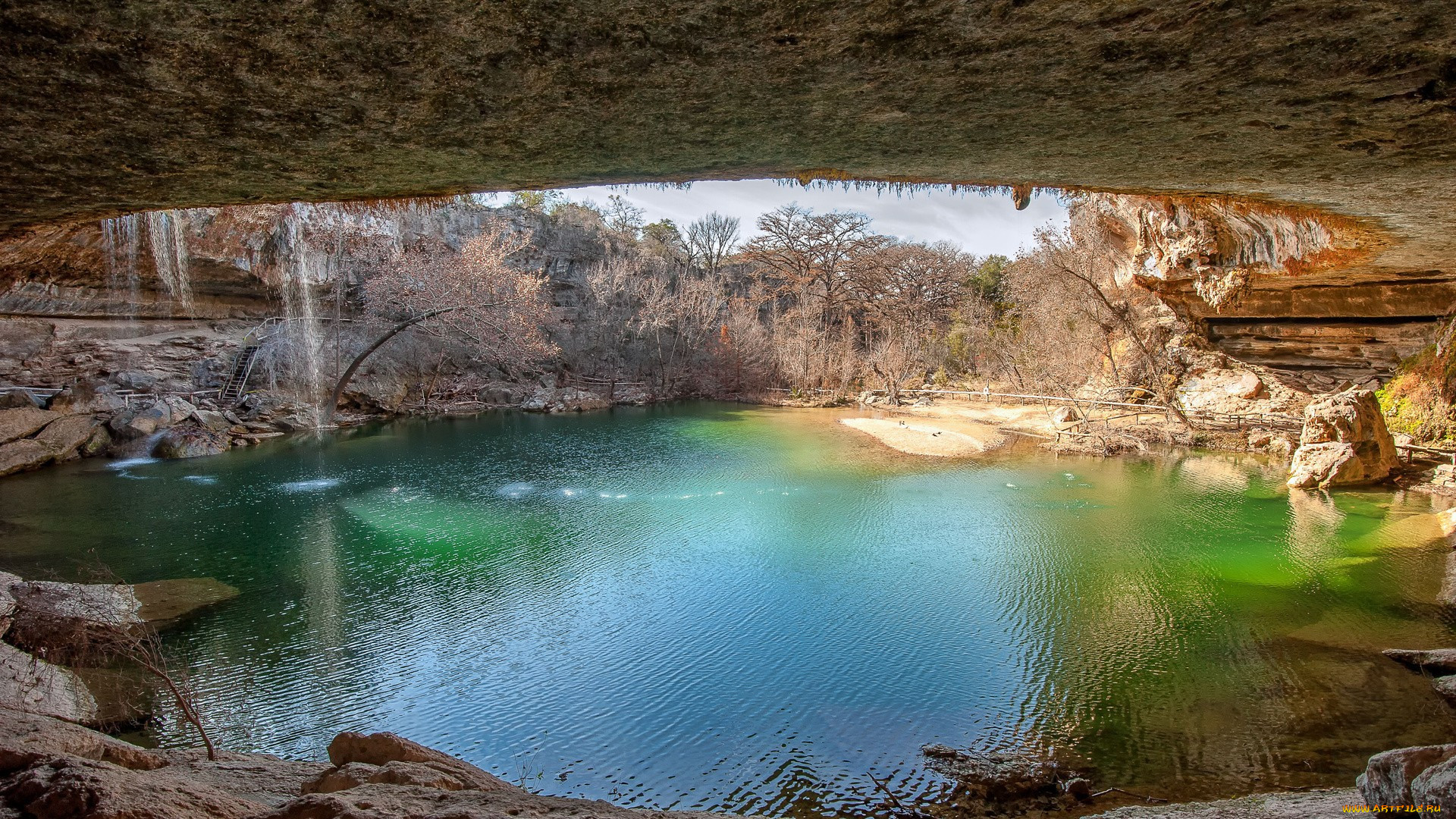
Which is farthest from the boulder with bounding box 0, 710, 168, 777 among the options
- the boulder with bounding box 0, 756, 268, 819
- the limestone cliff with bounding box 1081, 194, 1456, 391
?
the limestone cliff with bounding box 1081, 194, 1456, 391

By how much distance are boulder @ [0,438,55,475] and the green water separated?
0.54m

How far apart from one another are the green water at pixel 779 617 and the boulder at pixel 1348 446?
0.42 m

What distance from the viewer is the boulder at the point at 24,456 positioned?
1151 centimetres

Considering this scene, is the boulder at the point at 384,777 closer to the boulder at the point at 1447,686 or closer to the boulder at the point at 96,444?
the boulder at the point at 1447,686

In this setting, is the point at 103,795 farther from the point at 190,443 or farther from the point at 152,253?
the point at 152,253

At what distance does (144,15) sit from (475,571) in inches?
263

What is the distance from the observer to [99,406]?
→ 14.1m

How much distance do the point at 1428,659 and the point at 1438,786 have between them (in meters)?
4.98

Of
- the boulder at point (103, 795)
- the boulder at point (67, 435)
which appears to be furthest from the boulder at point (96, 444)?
the boulder at point (103, 795)

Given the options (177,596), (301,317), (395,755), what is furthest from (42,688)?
(301,317)

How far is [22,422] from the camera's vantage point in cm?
1245

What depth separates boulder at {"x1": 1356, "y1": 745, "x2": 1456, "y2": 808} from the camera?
212cm

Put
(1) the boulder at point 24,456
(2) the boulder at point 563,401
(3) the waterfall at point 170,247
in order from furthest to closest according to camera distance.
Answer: (2) the boulder at point 563,401, (3) the waterfall at point 170,247, (1) the boulder at point 24,456

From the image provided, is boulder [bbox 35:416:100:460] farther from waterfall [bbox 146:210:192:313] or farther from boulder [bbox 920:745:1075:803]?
boulder [bbox 920:745:1075:803]
